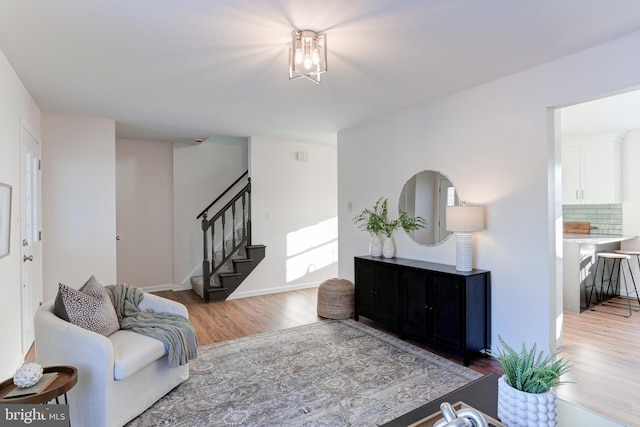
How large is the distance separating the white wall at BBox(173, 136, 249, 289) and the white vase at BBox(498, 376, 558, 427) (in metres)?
5.57

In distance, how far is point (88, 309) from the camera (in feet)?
7.68

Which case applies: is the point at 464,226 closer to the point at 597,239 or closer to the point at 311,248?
the point at 597,239

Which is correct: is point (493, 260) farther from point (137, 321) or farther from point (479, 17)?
point (137, 321)

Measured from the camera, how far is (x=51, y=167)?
4.23 meters

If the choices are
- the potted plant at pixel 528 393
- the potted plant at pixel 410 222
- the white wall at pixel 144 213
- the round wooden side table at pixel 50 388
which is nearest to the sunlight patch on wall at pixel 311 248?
the white wall at pixel 144 213

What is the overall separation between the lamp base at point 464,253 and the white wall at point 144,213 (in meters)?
4.83

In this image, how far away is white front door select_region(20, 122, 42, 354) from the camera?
3.20 m

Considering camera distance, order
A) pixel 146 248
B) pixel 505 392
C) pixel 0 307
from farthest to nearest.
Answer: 1. pixel 146 248
2. pixel 0 307
3. pixel 505 392

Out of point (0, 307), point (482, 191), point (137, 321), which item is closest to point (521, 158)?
point (482, 191)

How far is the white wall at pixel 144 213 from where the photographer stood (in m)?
5.78

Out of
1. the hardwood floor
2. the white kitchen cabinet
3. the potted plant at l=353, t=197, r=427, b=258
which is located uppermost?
the white kitchen cabinet

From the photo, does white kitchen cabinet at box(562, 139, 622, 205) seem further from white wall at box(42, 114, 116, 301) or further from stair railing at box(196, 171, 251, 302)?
white wall at box(42, 114, 116, 301)

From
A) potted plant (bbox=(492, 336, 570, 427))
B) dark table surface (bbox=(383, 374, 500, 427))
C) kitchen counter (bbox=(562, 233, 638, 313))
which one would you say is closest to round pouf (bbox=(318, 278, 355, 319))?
dark table surface (bbox=(383, 374, 500, 427))

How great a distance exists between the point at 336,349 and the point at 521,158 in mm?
2402
